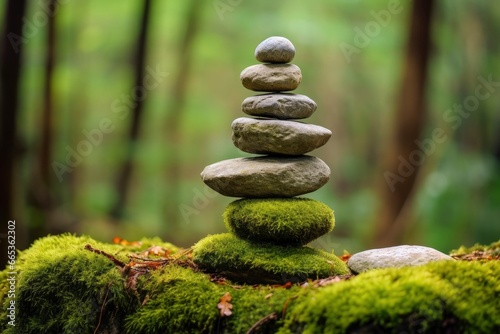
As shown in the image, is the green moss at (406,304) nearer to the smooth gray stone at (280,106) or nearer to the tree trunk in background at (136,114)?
the smooth gray stone at (280,106)

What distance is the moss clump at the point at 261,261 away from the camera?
14.0 feet

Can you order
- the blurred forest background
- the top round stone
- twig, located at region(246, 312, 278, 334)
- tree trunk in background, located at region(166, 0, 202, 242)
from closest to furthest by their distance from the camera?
twig, located at region(246, 312, 278, 334) → the top round stone → the blurred forest background → tree trunk in background, located at region(166, 0, 202, 242)

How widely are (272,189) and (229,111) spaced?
407 inches

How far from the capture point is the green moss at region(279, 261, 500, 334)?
10.9 feet

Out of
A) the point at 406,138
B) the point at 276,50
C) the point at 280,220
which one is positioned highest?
the point at 276,50

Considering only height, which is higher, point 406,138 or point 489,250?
point 406,138

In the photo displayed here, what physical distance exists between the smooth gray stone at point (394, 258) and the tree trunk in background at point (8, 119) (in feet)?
17.3

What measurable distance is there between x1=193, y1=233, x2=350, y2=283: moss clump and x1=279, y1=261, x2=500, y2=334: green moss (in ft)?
1.84

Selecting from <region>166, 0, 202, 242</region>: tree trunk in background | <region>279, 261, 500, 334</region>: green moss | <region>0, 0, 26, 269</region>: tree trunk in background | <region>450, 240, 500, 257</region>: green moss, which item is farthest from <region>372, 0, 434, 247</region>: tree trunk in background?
<region>166, 0, 202, 242</region>: tree trunk in background

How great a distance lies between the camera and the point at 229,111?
48.4 feet

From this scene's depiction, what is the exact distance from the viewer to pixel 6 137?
7.59 meters

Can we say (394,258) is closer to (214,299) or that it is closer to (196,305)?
(214,299)

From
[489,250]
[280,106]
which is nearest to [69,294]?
[280,106]

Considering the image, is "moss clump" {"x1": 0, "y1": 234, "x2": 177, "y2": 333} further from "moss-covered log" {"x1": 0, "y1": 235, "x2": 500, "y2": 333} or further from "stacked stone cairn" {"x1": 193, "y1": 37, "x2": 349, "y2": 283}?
"stacked stone cairn" {"x1": 193, "y1": 37, "x2": 349, "y2": 283}
